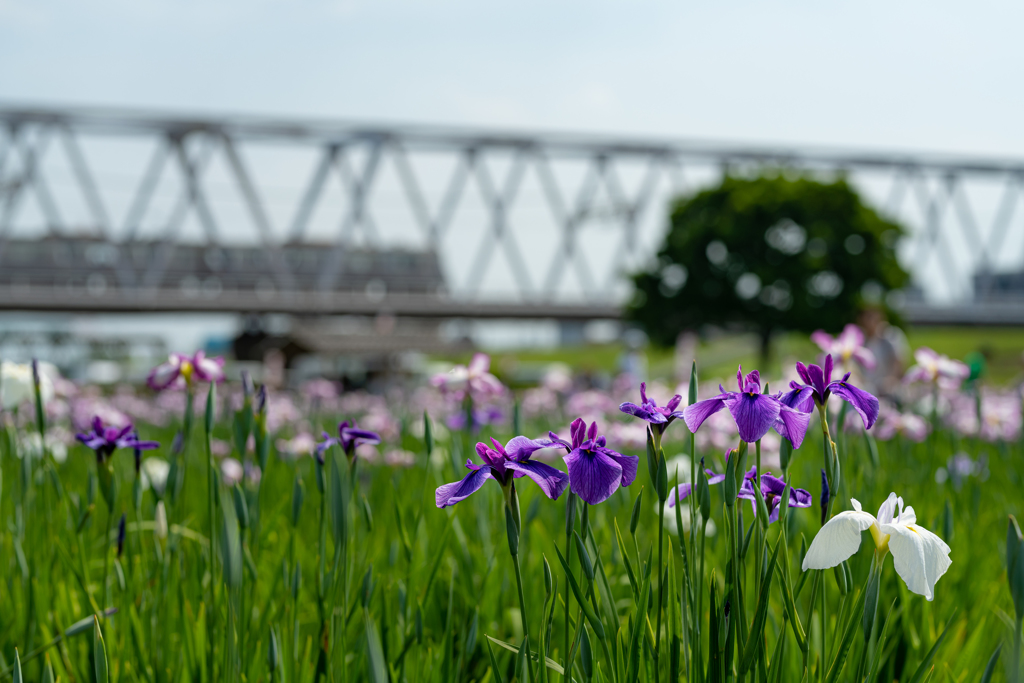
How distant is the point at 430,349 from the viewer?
17719 millimetres

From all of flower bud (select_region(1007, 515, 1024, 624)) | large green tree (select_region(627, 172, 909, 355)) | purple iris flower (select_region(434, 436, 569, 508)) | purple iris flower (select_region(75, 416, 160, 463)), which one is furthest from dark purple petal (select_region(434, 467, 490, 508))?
large green tree (select_region(627, 172, 909, 355))

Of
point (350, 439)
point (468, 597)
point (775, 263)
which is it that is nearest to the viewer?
point (350, 439)

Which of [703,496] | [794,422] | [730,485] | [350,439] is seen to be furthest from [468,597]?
[794,422]

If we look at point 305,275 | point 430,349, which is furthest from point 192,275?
point 430,349

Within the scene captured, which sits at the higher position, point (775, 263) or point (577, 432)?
point (775, 263)

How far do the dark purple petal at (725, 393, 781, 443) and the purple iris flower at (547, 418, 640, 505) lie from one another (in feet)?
0.42

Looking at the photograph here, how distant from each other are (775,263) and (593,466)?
1822 centimetres

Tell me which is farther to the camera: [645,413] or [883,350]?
[883,350]

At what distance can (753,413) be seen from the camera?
2.87 ft

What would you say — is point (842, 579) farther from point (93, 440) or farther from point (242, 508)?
point (93, 440)

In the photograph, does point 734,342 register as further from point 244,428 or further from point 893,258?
point 244,428

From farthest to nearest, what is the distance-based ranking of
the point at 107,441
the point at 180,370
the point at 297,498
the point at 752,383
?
the point at 180,370 < the point at 297,498 < the point at 107,441 < the point at 752,383

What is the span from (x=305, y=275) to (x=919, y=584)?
3687 cm

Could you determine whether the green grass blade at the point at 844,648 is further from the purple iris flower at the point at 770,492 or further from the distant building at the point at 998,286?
the distant building at the point at 998,286
